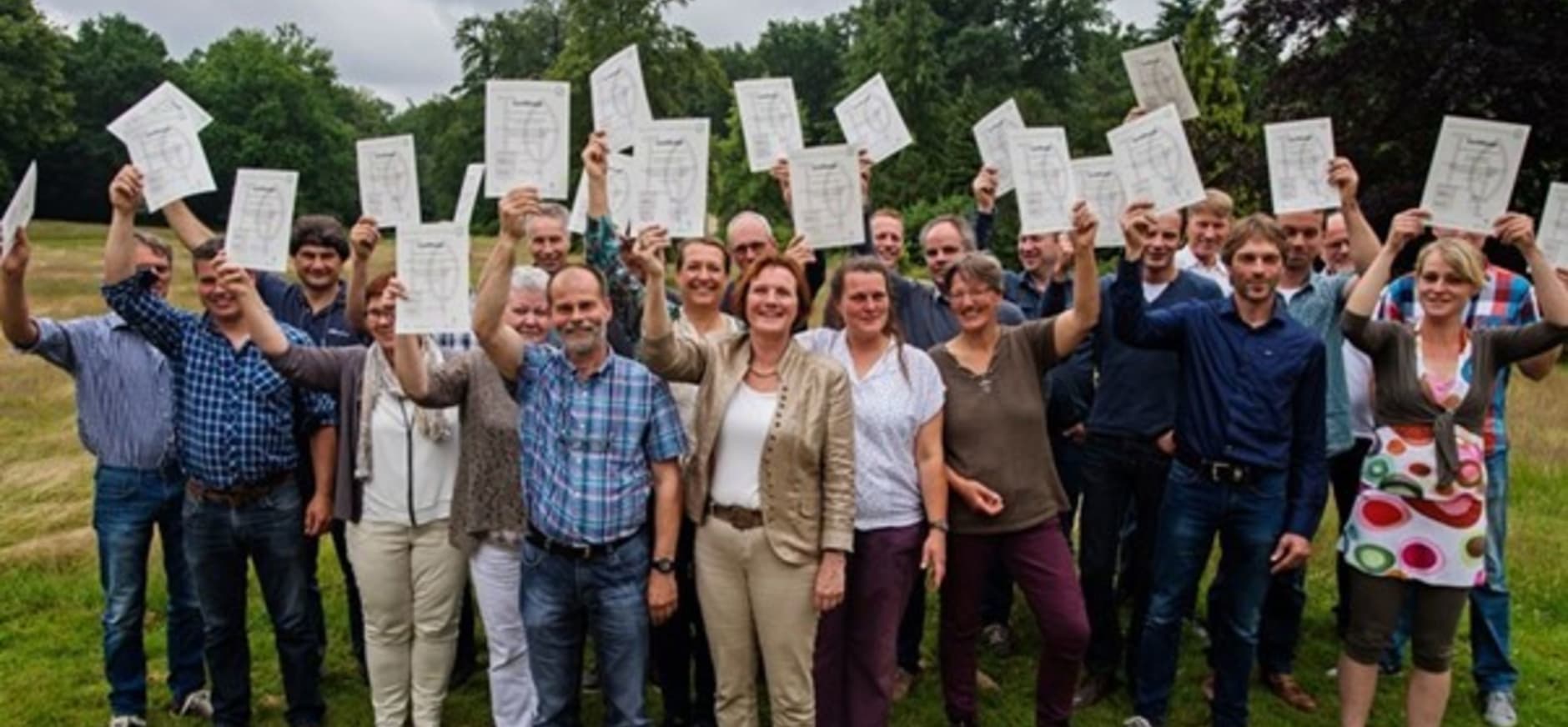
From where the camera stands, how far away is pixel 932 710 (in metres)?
5.51

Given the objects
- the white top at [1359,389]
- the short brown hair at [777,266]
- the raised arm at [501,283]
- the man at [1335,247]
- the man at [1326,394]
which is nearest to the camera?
the raised arm at [501,283]

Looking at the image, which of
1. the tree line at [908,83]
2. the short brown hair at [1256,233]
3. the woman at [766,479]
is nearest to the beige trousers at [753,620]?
the woman at [766,479]

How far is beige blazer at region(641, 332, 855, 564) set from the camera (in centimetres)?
412

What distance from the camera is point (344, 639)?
6.41 metres

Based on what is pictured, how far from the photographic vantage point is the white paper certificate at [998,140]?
554 centimetres

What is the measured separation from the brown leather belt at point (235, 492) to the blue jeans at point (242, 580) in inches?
0.9

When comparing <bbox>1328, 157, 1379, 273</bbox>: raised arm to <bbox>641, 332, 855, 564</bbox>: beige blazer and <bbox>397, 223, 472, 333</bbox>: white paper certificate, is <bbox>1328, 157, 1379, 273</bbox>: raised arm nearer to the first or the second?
<bbox>641, 332, 855, 564</bbox>: beige blazer

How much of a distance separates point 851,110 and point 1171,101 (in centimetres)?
167

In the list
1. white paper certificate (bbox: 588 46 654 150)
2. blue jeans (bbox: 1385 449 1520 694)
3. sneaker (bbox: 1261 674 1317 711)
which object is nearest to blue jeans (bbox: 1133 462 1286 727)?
sneaker (bbox: 1261 674 1317 711)

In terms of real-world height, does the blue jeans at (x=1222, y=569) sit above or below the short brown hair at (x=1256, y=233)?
below

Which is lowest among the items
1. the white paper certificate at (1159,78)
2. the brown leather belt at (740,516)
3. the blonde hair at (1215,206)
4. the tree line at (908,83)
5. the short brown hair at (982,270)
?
the brown leather belt at (740,516)

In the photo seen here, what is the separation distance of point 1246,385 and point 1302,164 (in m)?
1.14

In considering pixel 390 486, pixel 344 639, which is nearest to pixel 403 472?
pixel 390 486

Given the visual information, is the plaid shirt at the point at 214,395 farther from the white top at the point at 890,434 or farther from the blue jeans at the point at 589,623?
the white top at the point at 890,434
